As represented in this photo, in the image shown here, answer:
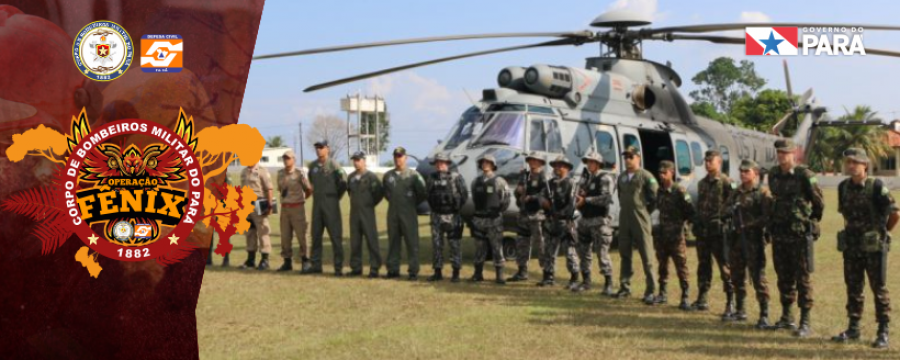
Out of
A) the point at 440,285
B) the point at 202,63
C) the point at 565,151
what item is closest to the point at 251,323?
the point at 440,285

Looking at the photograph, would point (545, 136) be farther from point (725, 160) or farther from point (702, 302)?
point (725, 160)

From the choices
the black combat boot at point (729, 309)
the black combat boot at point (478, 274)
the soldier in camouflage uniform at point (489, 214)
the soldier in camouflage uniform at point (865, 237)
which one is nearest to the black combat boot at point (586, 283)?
the soldier in camouflage uniform at point (489, 214)

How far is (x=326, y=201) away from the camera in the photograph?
1050 cm

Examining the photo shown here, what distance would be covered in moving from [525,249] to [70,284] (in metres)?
6.49

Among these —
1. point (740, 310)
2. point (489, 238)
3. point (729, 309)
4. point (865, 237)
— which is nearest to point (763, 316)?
point (740, 310)

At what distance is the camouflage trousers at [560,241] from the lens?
934cm

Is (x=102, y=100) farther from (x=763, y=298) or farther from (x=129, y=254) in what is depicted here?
(x=763, y=298)

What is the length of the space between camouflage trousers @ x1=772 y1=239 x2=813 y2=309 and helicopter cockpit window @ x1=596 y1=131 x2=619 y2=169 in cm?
482

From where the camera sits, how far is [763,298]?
7176mm

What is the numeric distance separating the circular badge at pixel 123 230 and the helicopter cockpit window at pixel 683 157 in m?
9.99

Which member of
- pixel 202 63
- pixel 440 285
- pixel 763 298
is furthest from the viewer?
pixel 440 285

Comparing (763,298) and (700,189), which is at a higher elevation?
(700,189)

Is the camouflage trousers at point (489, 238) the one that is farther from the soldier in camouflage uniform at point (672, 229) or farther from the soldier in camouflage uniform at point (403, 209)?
the soldier in camouflage uniform at point (672, 229)

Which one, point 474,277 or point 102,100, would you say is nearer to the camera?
point 102,100
